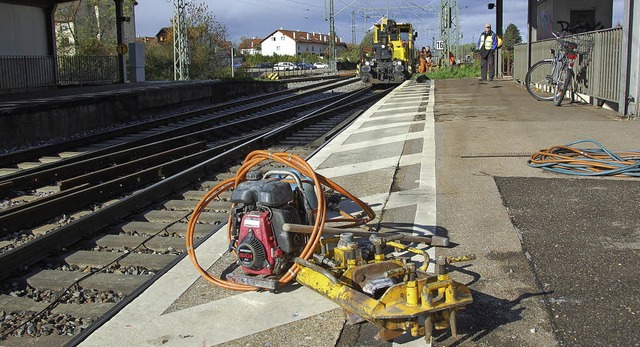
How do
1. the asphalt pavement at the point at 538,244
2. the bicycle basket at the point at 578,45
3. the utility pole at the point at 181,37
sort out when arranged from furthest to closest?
the utility pole at the point at 181,37, the bicycle basket at the point at 578,45, the asphalt pavement at the point at 538,244

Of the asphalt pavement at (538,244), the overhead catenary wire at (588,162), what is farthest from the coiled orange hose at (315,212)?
the overhead catenary wire at (588,162)

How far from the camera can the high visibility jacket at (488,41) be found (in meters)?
21.1

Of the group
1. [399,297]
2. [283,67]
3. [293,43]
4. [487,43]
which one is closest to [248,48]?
[293,43]

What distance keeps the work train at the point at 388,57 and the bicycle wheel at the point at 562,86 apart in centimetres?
1934

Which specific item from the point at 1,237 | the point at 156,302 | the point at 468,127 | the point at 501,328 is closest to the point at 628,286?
the point at 501,328

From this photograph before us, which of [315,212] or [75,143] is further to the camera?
[75,143]

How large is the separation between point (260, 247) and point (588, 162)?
14.8ft

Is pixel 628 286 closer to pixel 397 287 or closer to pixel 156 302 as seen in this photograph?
pixel 397 287

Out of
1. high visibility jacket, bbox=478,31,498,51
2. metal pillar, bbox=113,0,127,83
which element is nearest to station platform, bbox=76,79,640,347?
high visibility jacket, bbox=478,31,498,51

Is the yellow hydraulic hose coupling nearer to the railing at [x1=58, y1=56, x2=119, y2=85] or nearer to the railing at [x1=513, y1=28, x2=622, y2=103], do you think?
the railing at [x1=513, y1=28, x2=622, y2=103]

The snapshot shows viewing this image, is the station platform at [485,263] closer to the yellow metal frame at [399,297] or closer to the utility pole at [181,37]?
the yellow metal frame at [399,297]

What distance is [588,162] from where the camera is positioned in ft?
23.2

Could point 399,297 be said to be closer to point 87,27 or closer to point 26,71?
point 26,71

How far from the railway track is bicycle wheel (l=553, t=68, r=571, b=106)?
5517 mm
